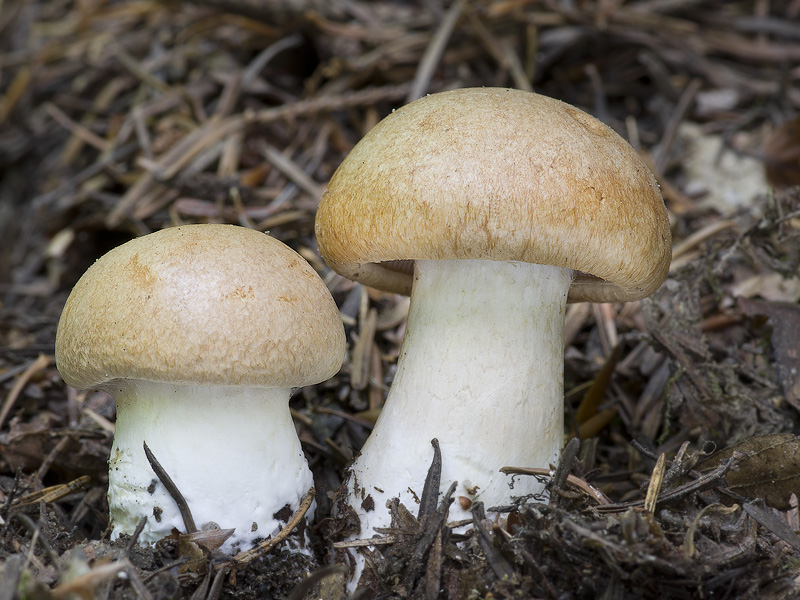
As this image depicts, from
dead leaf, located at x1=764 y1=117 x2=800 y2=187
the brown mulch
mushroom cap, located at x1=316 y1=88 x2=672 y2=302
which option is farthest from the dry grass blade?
dead leaf, located at x1=764 y1=117 x2=800 y2=187

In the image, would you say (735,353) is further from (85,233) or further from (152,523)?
(85,233)

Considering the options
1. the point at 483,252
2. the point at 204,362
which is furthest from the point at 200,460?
the point at 483,252

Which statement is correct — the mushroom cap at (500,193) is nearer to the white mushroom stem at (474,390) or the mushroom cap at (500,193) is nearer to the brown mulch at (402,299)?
the white mushroom stem at (474,390)

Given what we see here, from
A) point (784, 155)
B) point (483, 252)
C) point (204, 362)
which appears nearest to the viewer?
point (204, 362)

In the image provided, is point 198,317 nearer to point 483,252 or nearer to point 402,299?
point 483,252

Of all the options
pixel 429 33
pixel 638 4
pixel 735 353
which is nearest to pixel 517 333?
pixel 735 353

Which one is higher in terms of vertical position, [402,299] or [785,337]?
[785,337]
